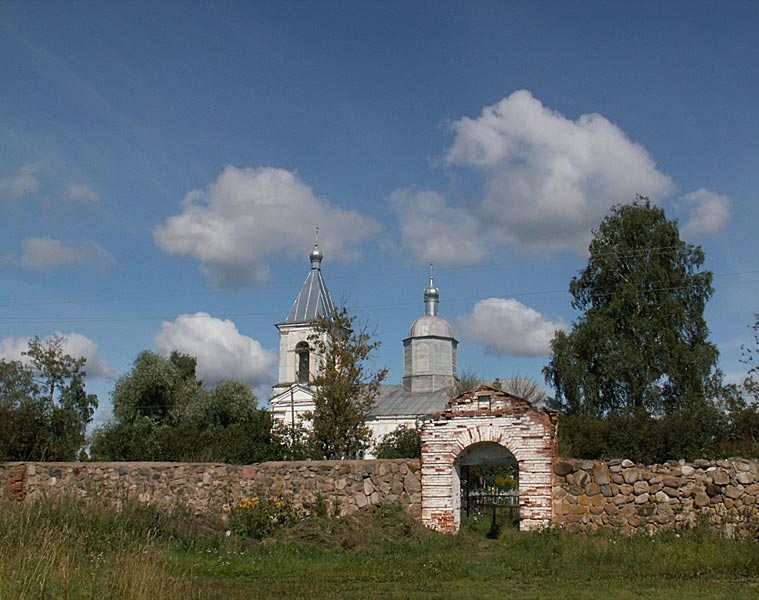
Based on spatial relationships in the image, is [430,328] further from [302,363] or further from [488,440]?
[488,440]

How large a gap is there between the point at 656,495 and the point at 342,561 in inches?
237

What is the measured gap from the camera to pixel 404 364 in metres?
52.6

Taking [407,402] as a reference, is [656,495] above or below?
below

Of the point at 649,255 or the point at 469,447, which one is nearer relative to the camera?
the point at 469,447

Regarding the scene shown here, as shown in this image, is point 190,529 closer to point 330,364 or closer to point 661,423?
point 330,364

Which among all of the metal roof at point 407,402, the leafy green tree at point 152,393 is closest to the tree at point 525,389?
the metal roof at point 407,402

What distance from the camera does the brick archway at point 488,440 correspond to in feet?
48.5

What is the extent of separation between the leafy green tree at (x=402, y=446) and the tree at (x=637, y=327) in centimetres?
750

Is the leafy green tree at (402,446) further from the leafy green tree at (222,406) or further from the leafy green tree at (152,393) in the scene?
the leafy green tree at (152,393)

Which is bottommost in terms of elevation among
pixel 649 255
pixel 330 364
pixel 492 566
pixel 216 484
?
pixel 492 566

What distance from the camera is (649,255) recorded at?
32.3 metres

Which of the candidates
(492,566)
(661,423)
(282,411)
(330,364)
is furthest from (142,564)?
(282,411)

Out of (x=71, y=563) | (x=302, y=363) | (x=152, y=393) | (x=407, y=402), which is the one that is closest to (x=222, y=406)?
(x=152, y=393)

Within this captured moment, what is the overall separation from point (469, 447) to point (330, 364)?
10.0 metres
